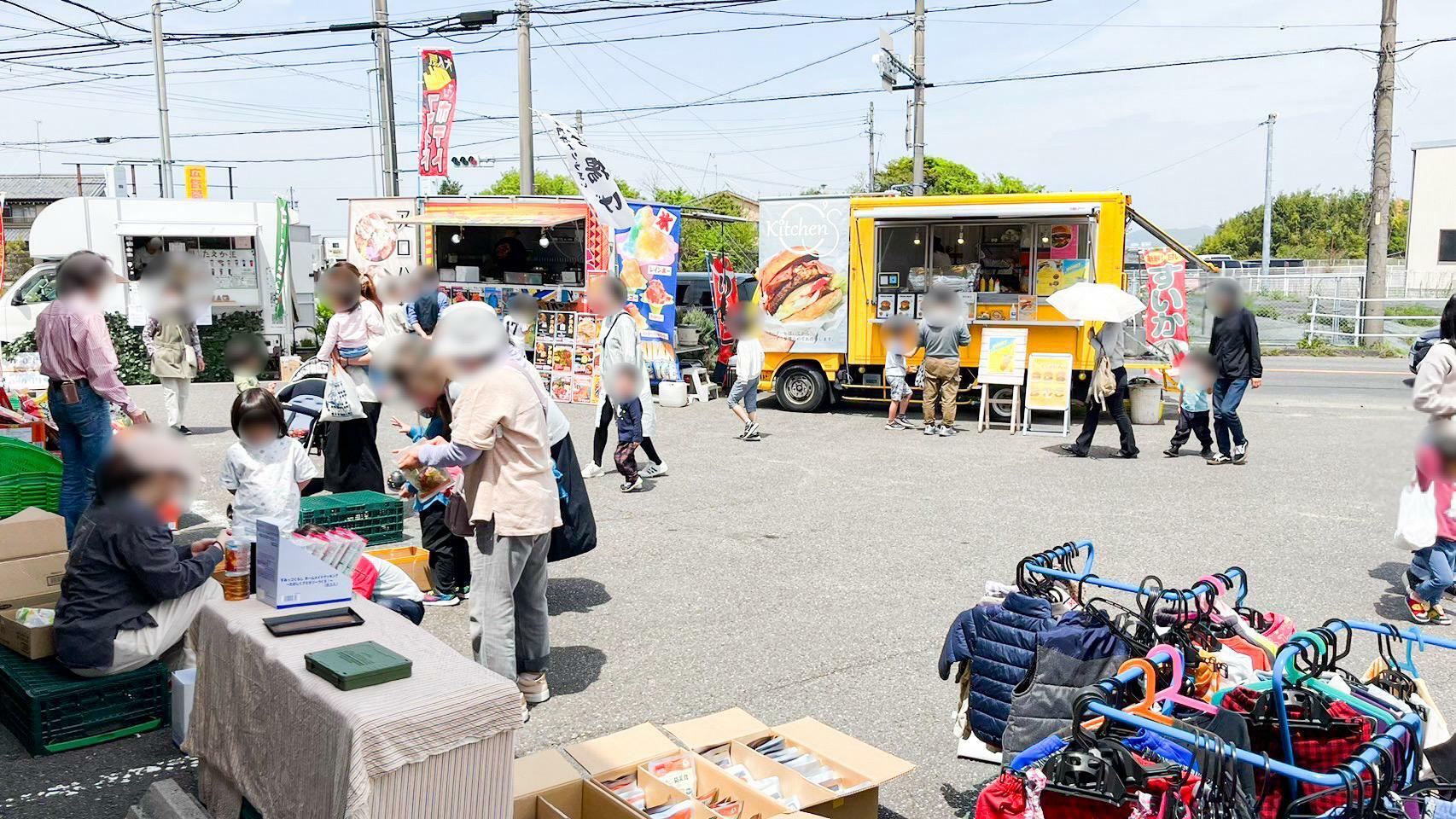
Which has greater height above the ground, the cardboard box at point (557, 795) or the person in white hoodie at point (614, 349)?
the person in white hoodie at point (614, 349)

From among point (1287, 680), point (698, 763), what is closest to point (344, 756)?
point (698, 763)

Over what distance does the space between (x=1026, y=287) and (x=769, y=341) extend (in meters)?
3.20

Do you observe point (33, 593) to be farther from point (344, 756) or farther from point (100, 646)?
point (344, 756)

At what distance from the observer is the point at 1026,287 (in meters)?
12.7

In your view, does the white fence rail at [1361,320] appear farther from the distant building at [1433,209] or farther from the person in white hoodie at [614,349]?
the person in white hoodie at [614,349]

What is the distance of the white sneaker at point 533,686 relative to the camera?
173 inches

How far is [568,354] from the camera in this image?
45.6ft

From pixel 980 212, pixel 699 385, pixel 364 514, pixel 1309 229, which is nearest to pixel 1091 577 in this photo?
pixel 364 514

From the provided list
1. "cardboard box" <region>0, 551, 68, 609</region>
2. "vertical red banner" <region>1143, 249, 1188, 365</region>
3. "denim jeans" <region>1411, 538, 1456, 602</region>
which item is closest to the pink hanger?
"denim jeans" <region>1411, 538, 1456, 602</region>

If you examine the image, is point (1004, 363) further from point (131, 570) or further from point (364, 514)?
point (131, 570)

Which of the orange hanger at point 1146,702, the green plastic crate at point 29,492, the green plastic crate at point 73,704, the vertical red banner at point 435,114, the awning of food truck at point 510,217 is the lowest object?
the green plastic crate at point 73,704

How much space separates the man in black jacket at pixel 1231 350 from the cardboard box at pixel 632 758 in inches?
291

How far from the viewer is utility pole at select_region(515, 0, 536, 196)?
1630 cm

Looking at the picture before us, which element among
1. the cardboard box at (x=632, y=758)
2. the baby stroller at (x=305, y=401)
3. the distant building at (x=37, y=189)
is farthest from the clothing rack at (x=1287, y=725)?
the distant building at (x=37, y=189)
